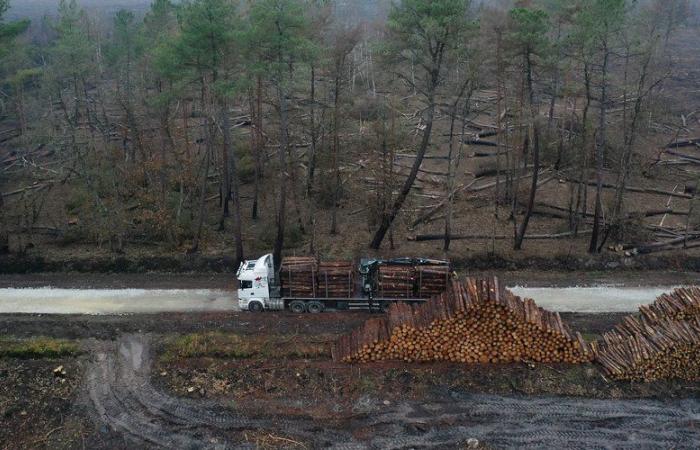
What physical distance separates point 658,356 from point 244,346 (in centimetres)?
1211

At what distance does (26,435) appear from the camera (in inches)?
594

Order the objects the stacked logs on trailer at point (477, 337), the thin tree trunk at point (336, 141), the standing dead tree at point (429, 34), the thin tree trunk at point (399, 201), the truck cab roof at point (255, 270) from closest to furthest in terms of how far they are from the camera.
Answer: the stacked logs on trailer at point (477, 337) < the truck cab roof at point (255, 270) < the standing dead tree at point (429, 34) < the thin tree trunk at point (399, 201) < the thin tree trunk at point (336, 141)

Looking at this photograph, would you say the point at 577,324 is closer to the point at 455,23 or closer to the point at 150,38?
the point at 455,23

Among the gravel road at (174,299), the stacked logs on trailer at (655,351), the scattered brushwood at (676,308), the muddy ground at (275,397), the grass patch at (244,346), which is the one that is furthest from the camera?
the gravel road at (174,299)

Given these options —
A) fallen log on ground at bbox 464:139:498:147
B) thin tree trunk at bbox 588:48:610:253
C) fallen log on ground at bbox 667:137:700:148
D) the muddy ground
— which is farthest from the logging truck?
fallen log on ground at bbox 667:137:700:148

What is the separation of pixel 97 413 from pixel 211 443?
3.51 m

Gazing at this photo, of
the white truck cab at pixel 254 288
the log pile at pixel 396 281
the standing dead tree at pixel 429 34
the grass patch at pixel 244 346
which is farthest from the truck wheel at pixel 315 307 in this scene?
the standing dead tree at pixel 429 34

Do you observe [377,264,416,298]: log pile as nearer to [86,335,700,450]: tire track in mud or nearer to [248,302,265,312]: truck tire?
[248,302,265,312]: truck tire

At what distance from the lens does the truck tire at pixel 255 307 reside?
2139 cm

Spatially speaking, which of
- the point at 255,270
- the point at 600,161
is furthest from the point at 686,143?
the point at 255,270

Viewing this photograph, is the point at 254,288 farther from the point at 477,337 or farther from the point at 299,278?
the point at 477,337

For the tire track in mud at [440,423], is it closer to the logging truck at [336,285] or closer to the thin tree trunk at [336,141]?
the logging truck at [336,285]

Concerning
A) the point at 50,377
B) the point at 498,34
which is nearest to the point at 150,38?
the point at 498,34

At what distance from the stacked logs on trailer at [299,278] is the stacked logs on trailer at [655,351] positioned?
9.35m
